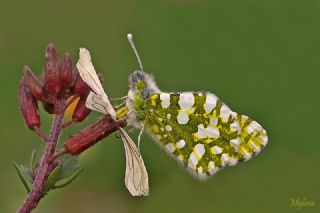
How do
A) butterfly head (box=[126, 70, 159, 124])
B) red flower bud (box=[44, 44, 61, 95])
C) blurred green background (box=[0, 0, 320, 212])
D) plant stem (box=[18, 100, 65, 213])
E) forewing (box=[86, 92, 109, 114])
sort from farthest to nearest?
blurred green background (box=[0, 0, 320, 212]) → butterfly head (box=[126, 70, 159, 124]) → red flower bud (box=[44, 44, 61, 95]) → forewing (box=[86, 92, 109, 114]) → plant stem (box=[18, 100, 65, 213])

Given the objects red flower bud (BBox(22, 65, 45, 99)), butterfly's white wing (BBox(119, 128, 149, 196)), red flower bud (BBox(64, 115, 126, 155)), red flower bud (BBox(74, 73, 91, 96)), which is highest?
red flower bud (BBox(22, 65, 45, 99))

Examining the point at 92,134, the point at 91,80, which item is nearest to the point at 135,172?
the point at 92,134

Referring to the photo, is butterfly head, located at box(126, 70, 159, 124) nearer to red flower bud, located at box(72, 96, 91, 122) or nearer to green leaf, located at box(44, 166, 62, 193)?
red flower bud, located at box(72, 96, 91, 122)

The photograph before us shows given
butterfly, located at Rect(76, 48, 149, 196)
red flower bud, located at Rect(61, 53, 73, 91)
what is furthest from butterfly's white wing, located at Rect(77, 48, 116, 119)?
red flower bud, located at Rect(61, 53, 73, 91)

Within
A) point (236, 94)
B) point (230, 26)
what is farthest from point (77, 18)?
point (236, 94)

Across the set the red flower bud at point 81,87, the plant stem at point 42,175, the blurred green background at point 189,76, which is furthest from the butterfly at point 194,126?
the blurred green background at point 189,76

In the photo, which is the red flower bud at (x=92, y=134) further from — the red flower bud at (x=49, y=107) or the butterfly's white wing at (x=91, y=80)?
the red flower bud at (x=49, y=107)
